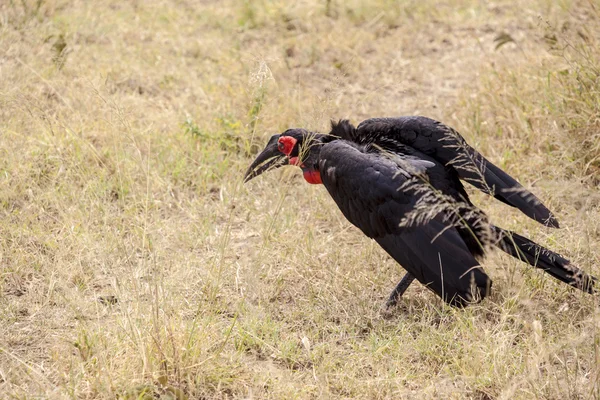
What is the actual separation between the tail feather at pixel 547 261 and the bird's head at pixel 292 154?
3.42 feet

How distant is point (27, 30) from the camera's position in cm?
574

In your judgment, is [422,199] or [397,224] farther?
[397,224]

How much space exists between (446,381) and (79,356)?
1.49m

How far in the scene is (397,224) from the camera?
3.28 m

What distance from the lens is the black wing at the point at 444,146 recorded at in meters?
3.53

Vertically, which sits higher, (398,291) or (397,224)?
(397,224)

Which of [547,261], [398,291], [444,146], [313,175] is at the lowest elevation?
[398,291]

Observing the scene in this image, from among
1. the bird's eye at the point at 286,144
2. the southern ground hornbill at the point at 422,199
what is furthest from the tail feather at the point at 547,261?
the bird's eye at the point at 286,144

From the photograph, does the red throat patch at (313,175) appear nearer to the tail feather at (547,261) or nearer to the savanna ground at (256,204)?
the savanna ground at (256,204)

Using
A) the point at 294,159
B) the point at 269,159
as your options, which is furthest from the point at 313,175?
the point at 269,159

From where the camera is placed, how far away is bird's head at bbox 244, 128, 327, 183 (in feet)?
12.7

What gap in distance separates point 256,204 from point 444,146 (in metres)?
1.33

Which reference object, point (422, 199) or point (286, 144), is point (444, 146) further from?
point (286, 144)

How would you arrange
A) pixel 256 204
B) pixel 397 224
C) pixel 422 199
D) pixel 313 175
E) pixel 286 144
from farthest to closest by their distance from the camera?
pixel 256 204 → pixel 286 144 → pixel 313 175 → pixel 397 224 → pixel 422 199
